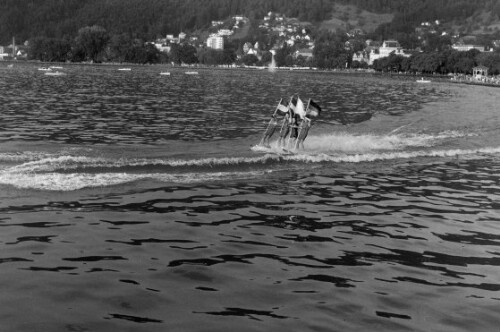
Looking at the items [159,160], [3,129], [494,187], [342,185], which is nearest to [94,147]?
[159,160]

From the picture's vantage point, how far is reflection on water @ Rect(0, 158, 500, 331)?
1181 centimetres

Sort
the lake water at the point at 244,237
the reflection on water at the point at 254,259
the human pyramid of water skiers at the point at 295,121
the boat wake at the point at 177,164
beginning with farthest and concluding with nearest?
the human pyramid of water skiers at the point at 295,121, the boat wake at the point at 177,164, the lake water at the point at 244,237, the reflection on water at the point at 254,259

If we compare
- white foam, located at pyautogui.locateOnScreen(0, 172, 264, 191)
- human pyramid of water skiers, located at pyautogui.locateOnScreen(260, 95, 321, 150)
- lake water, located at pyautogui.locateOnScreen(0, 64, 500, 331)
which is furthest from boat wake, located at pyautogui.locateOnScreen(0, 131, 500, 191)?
human pyramid of water skiers, located at pyautogui.locateOnScreen(260, 95, 321, 150)

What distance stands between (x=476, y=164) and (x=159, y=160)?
1481 centimetres

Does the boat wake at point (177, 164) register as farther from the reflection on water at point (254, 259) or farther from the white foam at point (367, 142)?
the reflection on water at point (254, 259)

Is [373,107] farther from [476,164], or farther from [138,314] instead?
[138,314]

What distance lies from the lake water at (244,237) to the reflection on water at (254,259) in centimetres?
5

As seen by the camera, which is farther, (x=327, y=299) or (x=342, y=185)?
(x=342, y=185)

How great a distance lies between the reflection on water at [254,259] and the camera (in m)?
11.8

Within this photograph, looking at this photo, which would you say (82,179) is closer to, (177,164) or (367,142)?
(177,164)

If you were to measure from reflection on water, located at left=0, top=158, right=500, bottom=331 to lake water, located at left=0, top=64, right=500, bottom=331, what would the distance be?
5cm

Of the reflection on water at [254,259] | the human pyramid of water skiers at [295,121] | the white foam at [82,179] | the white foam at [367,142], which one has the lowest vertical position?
the reflection on water at [254,259]

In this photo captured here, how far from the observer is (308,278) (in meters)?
13.8

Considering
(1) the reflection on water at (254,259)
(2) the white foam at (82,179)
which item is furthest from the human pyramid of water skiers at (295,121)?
(1) the reflection on water at (254,259)
